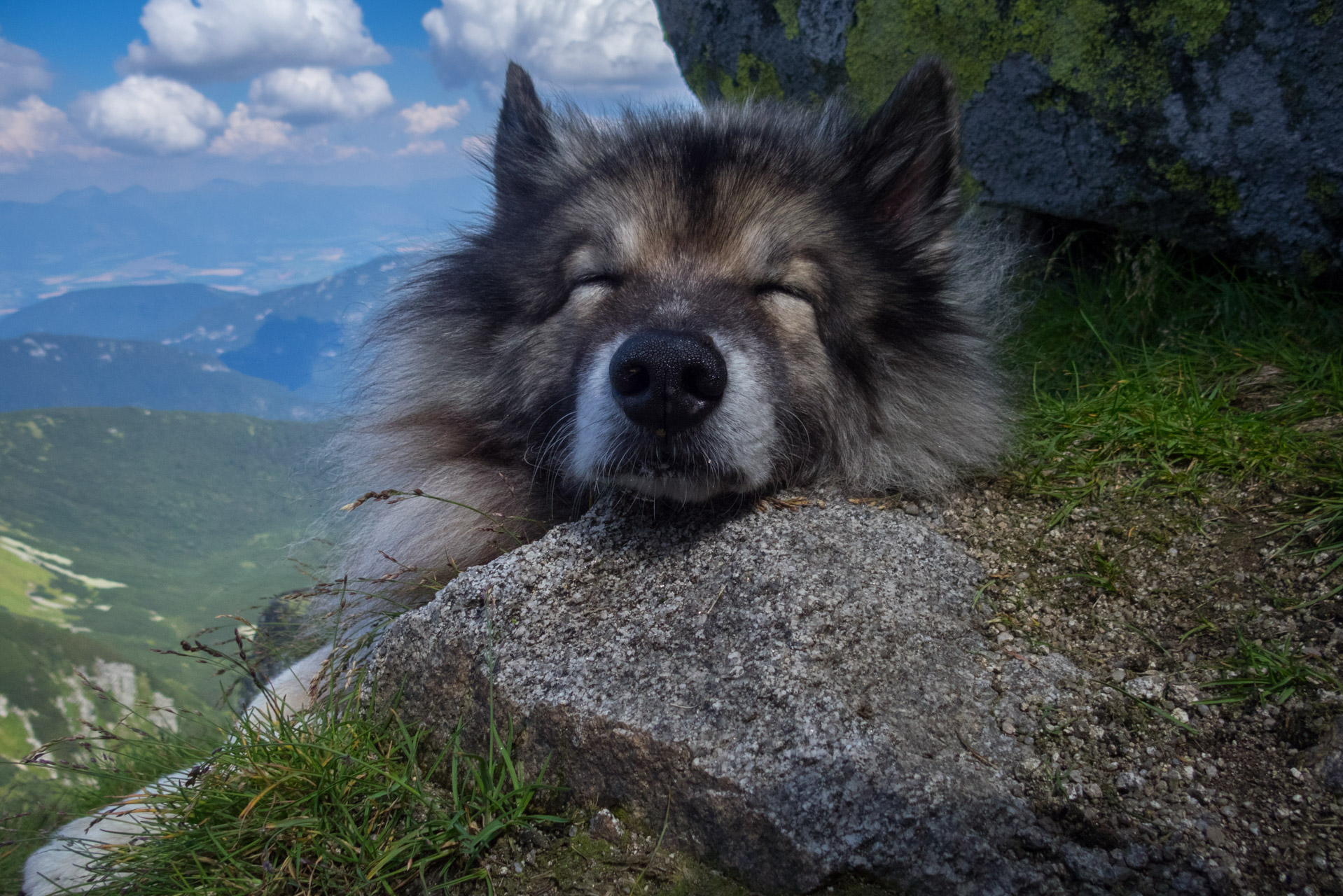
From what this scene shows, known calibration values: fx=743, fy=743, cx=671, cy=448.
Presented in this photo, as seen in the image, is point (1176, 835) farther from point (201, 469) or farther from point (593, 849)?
point (201, 469)

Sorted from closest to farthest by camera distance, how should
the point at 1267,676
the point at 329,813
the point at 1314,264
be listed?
the point at 1267,676 → the point at 329,813 → the point at 1314,264

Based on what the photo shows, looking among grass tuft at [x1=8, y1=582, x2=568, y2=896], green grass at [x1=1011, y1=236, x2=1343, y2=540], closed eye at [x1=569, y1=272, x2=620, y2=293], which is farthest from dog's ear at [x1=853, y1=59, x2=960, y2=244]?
grass tuft at [x1=8, y1=582, x2=568, y2=896]

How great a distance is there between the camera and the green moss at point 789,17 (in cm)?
426

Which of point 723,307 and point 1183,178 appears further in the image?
point 1183,178

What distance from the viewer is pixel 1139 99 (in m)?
3.23

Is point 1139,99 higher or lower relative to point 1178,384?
higher

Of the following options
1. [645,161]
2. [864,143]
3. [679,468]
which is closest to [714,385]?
[679,468]

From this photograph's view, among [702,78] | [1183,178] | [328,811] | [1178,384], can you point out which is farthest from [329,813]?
[702,78]

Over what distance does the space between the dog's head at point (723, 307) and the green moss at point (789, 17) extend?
1520mm

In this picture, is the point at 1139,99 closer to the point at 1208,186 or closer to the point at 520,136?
the point at 1208,186

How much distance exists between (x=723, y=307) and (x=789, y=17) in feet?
9.32

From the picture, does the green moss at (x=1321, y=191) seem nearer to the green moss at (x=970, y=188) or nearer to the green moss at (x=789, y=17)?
the green moss at (x=970, y=188)

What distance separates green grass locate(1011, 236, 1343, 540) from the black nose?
1.26 m

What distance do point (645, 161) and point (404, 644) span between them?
184 centimetres
